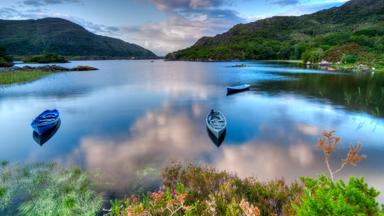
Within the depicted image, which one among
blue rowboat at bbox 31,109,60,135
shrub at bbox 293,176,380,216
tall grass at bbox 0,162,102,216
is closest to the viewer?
shrub at bbox 293,176,380,216

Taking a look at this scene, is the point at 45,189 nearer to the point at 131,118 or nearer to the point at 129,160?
the point at 129,160

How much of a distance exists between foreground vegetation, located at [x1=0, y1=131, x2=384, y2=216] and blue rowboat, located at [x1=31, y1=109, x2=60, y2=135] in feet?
22.5

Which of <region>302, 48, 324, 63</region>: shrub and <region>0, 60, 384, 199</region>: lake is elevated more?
<region>302, 48, 324, 63</region>: shrub

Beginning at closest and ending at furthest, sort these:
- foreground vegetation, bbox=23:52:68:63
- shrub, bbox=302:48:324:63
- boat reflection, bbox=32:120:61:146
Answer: boat reflection, bbox=32:120:61:146
shrub, bbox=302:48:324:63
foreground vegetation, bbox=23:52:68:63

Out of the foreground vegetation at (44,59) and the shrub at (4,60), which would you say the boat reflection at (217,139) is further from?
the foreground vegetation at (44,59)

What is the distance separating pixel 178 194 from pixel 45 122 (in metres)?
21.7

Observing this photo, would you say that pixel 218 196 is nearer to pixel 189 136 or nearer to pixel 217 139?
pixel 217 139

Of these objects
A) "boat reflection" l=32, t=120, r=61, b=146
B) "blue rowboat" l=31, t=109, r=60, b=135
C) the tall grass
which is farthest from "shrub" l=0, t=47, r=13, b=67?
the tall grass

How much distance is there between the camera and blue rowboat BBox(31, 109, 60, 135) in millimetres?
22367

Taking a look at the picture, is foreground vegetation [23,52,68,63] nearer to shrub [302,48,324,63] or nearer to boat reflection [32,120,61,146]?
boat reflection [32,120,61,146]

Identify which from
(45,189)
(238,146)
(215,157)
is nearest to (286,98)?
(238,146)

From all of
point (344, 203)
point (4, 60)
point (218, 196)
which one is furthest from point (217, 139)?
point (4, 60)

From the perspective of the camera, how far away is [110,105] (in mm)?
40375

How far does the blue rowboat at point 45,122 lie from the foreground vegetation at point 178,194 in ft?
22.5
